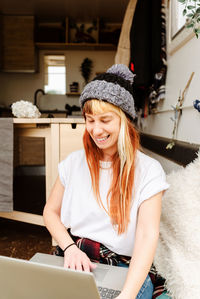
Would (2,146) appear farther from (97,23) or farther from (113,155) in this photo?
(97,23)

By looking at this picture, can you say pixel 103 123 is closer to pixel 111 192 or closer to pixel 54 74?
pixel 111 192

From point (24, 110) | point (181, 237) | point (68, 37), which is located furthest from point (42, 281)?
point (68, 37)

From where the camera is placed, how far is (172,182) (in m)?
1.10

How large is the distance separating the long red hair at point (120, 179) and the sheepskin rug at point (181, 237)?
18cm

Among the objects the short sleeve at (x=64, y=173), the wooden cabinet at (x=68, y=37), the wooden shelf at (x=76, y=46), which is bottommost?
the short sleeve at (x=64, y=173)

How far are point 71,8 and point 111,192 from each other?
4.18m

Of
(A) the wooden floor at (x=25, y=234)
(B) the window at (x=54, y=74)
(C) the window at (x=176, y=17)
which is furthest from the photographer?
(B) the window at (x=54, y=74)

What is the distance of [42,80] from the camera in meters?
5.17

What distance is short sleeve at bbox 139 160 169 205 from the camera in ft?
2.91

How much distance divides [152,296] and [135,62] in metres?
1.45

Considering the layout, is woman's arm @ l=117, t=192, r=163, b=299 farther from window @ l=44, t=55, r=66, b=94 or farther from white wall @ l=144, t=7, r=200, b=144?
window @ l=44, t=55, r=66, b=94

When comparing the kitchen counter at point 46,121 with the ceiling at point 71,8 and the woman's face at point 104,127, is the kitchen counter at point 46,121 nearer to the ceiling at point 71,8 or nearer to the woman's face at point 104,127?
the woman's face at point 104,127

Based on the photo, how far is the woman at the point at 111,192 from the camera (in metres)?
0.89

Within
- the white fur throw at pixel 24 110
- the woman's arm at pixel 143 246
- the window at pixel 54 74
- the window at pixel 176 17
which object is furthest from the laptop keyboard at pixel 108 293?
the window at pixel 54 74
